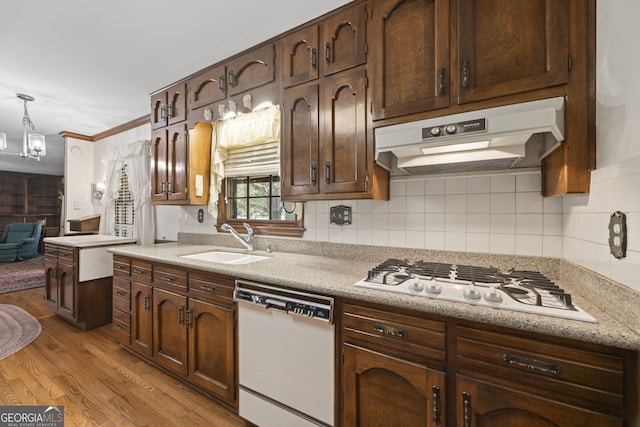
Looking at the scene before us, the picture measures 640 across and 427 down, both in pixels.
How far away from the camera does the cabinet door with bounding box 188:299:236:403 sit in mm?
1689

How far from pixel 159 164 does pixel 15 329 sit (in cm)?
244

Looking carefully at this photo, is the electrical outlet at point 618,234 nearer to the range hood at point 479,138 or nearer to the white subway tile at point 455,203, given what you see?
the range hood at point 479,138

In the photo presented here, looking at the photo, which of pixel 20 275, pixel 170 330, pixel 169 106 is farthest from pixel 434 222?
pixel 20 275

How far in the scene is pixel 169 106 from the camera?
8.64 feet

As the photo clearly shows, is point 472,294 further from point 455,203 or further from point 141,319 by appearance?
point 141,319

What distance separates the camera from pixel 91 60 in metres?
2.38

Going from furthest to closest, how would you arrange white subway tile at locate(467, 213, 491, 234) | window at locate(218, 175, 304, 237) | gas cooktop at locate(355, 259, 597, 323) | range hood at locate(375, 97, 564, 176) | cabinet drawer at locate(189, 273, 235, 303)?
window at locate(218, 175, 304, 237) < cabinet drawer at locate(189, 273, 235, 303) < white subway tile at locate(467, 213, 491, 234) < range hood at locate(375, 97, 564, 176) < gas cooktop at locate(355, 259, 597, 323)

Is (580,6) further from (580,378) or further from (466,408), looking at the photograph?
(466,408)

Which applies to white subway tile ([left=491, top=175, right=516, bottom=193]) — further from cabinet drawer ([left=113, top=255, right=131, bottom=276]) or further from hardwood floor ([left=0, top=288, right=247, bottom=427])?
cabinet drawer ([left=113, top=255, right=131, bottom=276])

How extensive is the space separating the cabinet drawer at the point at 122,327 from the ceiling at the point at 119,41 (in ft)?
7.25

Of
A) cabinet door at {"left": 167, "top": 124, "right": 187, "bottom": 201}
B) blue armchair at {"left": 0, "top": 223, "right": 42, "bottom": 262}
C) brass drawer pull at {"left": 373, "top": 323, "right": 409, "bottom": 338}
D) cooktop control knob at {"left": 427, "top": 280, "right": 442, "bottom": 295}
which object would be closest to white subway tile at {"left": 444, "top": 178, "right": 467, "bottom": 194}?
cooktop control knob at {"left": 427, "top": 280, "right": 442, "bottom": 295}

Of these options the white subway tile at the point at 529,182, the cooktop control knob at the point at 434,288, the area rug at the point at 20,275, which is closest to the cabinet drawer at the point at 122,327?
the cooktop control knob at the point at 434,288

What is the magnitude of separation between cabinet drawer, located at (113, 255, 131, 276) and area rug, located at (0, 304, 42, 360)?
1.18m

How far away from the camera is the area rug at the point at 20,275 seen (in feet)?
14.7
